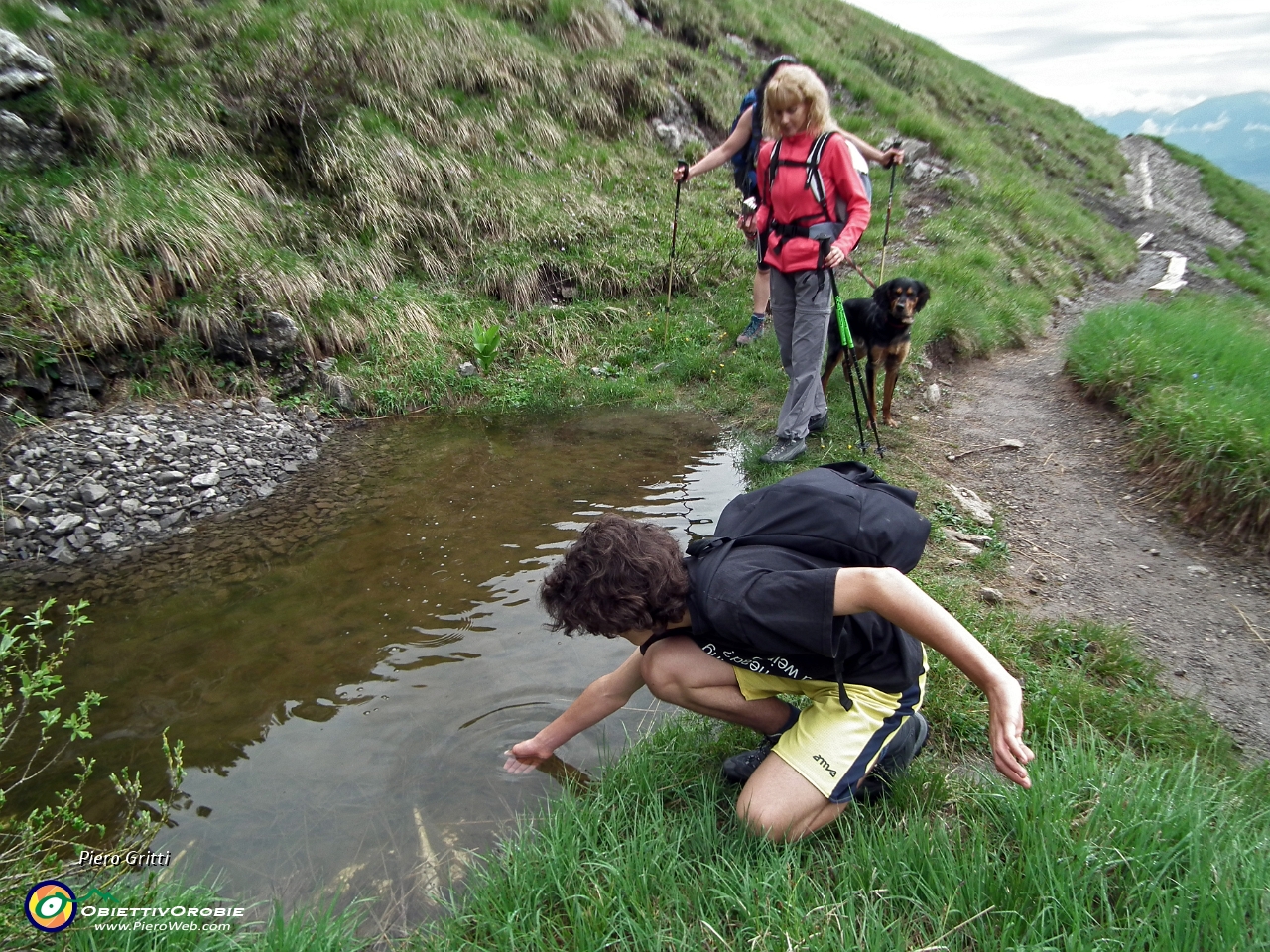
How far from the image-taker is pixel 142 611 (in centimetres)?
414

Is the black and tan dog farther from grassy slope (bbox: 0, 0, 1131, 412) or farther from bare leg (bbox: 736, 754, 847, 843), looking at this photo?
bare leg (bbox: 736, 754, 847, 843)

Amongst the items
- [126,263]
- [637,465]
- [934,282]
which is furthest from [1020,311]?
[126,263]

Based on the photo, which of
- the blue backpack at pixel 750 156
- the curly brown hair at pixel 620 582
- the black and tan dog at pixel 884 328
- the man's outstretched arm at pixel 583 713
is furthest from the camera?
the blue backpack at pixel 750 156

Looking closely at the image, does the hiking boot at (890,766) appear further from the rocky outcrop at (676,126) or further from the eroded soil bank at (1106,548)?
the rocky outcrop at (676,126)

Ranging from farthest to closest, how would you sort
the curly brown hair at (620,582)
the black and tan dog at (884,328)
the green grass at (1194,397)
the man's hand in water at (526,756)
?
the black and tan dog at (884,328) < the green grass at (1194,397) < the man's hand in water at (526,756) < the curly brown hair at (620,582)

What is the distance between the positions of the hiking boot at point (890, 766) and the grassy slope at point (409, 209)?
15.9 ft

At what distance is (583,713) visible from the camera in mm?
2838

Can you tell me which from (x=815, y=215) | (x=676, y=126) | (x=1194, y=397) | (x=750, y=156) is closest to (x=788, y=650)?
(x=815, y=215)

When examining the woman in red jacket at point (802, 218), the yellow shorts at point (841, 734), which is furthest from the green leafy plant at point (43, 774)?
the woman in red jacket at point (802, 218)

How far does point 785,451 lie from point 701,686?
128 inches

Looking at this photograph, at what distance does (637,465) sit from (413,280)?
4.32 m

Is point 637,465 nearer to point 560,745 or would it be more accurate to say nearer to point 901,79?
point 560,745

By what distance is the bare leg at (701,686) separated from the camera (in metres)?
2.52
